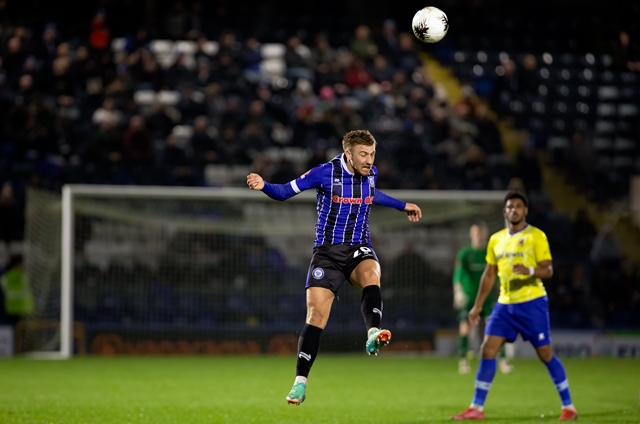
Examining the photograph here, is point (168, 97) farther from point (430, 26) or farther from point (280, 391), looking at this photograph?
point (430, 26)

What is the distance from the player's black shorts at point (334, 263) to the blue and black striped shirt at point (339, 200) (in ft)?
0.21

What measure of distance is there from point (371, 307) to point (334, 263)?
0.45m

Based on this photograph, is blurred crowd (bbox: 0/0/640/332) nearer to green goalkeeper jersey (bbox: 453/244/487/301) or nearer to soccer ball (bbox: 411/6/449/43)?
green goalkeeper jersey (bbox: 453/244/487/301)

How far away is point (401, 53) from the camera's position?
20078mm

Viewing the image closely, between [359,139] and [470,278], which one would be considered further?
[470,278]

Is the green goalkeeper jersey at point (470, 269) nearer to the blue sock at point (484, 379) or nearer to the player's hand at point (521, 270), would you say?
the blue sock at point (484, 379)

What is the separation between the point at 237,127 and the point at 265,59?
262 centimetres

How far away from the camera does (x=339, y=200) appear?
23.9 feet

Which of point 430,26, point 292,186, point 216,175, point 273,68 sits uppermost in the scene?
point 273,68

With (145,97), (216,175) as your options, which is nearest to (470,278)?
(216,175)

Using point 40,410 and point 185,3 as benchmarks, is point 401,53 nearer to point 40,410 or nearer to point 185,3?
point 185,3

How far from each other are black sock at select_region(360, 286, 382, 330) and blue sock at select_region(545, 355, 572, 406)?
1916 mm

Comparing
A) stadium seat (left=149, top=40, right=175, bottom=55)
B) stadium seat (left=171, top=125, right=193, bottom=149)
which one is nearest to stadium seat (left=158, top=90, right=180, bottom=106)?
stadium seat (left=171, top=125, right=193, bottom=149)

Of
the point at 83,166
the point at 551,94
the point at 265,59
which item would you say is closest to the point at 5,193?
the point at 83,166
